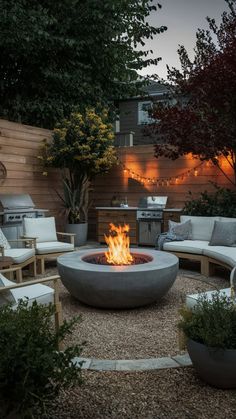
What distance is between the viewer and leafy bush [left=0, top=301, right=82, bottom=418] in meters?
1.79

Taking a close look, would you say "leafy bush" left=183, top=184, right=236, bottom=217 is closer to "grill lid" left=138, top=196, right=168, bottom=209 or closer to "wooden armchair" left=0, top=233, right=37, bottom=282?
"grill lid" left=138, top=196, right=168, bottom=209

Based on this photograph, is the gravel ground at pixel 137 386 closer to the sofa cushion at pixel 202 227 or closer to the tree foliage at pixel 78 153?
the sofa cushion at pixel 202 227

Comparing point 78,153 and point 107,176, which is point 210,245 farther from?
point 107,176

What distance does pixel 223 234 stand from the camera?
5992 millimetres

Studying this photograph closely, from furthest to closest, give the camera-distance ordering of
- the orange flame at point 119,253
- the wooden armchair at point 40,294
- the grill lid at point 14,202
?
the grill lid at point 14,202
the orange flame at point 119,253
the wooden armchair at point 40,294

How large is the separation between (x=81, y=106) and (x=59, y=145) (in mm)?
2483

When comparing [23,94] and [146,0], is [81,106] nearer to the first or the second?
[23,94]

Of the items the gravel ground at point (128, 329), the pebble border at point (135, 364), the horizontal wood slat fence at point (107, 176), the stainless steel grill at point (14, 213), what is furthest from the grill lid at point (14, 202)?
the pebble border at point (135, 364)

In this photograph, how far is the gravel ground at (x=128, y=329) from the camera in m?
3.23

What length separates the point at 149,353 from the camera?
318 cm

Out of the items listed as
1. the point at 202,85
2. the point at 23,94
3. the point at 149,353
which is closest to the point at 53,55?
the point at 23,94

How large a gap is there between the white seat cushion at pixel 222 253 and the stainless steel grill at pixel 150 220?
2.29m

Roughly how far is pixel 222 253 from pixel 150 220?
9.56 feet

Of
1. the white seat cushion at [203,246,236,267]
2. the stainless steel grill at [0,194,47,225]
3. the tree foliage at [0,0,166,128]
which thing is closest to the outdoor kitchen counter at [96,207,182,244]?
the stainless steel grill at [0,194,47,225]
